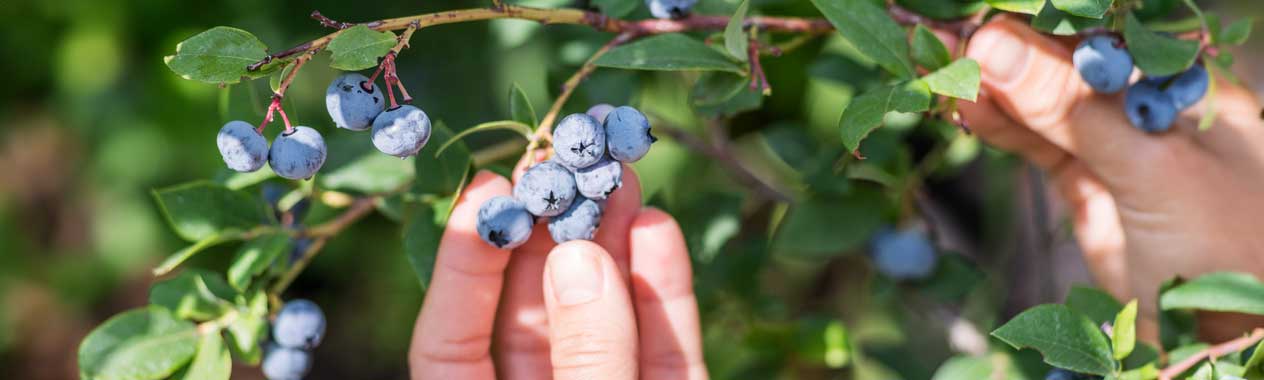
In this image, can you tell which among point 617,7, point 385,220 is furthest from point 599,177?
point 385,220

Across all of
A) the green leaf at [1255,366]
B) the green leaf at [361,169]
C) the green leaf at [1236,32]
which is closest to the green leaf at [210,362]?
the green leaf at [361,169]

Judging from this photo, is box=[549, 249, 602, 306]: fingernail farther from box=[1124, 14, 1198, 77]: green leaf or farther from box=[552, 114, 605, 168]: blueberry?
box=[1124, 14, 1198, 77]: green leaf

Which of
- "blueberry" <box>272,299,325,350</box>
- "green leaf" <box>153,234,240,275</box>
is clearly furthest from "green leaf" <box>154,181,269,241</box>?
"blueberry" <box>272,299,325,350</box>

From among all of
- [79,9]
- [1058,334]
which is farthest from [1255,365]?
[79,9]

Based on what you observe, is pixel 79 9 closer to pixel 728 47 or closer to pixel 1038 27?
pixel 728 47

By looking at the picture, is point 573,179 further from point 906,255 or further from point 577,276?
point 906,255

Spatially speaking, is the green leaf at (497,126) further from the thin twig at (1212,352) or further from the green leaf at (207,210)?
the thin twig at (1212,352)
